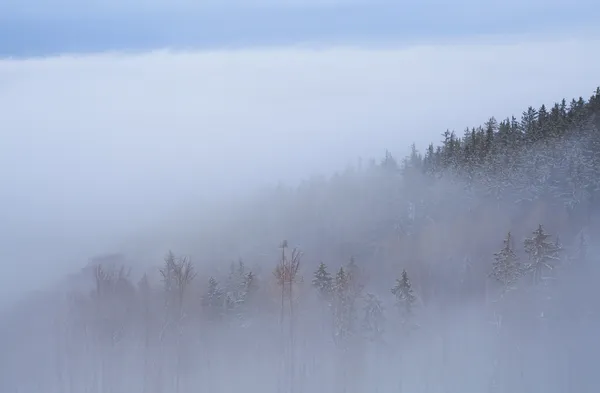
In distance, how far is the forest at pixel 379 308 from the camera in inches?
3159

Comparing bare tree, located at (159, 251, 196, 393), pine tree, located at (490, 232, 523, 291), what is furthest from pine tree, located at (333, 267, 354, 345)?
bare tree, located at (159, 251, 196, 393)

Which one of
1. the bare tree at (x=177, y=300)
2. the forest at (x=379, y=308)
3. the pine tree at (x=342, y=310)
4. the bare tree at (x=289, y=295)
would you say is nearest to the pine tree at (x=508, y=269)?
the forest at (x=379, y=308)

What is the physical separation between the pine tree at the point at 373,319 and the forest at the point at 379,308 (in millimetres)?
179

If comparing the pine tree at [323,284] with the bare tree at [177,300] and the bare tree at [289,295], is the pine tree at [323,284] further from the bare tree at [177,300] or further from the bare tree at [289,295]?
the bare tree at [177,300]

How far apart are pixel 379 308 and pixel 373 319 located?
142 centimetres

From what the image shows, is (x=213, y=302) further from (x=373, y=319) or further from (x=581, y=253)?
(x=581, y=253)

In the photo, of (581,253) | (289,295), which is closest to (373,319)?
(289,295)

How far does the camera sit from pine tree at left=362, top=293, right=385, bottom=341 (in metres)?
80.1

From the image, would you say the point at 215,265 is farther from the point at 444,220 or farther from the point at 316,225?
the point at 444,220

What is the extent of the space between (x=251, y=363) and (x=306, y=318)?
8433 millimetres

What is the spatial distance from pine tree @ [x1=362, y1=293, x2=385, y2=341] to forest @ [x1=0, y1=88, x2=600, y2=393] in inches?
7.1

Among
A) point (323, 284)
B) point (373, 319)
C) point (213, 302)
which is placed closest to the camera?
point (373, 319)

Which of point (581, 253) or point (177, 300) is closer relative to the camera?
point (581, 253)

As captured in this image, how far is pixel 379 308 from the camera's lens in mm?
80438
